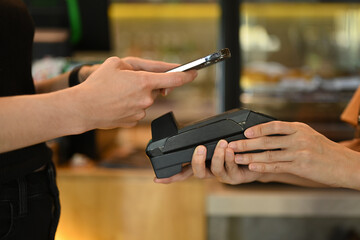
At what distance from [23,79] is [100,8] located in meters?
1.65

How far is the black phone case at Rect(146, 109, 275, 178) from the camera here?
840 mm

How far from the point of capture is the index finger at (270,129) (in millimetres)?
825

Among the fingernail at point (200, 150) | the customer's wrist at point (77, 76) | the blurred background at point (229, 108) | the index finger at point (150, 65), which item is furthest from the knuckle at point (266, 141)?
the blurred background at point (229, 108)

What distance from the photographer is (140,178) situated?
2039mm

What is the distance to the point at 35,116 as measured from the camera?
0.72 metres

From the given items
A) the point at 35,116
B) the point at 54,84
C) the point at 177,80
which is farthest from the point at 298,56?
the point at 35,116

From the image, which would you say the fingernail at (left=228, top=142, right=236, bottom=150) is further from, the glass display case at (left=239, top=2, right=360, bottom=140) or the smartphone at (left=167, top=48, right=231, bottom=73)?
the glass display case at (left=239, top=2, right=360, bottom=140)

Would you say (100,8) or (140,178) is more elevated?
(100,8)

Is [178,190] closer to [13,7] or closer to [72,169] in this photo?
[72,169]

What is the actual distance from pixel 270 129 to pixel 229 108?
1.36 meters

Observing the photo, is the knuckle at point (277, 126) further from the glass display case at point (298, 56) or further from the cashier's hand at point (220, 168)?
the glass display case at point (298, 56)

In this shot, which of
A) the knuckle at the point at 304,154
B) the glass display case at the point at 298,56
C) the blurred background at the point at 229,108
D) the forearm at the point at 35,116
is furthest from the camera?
the glass display case at the point at 298,56

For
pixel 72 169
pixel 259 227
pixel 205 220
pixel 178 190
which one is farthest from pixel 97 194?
pixel 259 227

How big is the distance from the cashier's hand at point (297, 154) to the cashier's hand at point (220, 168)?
0.02 m
